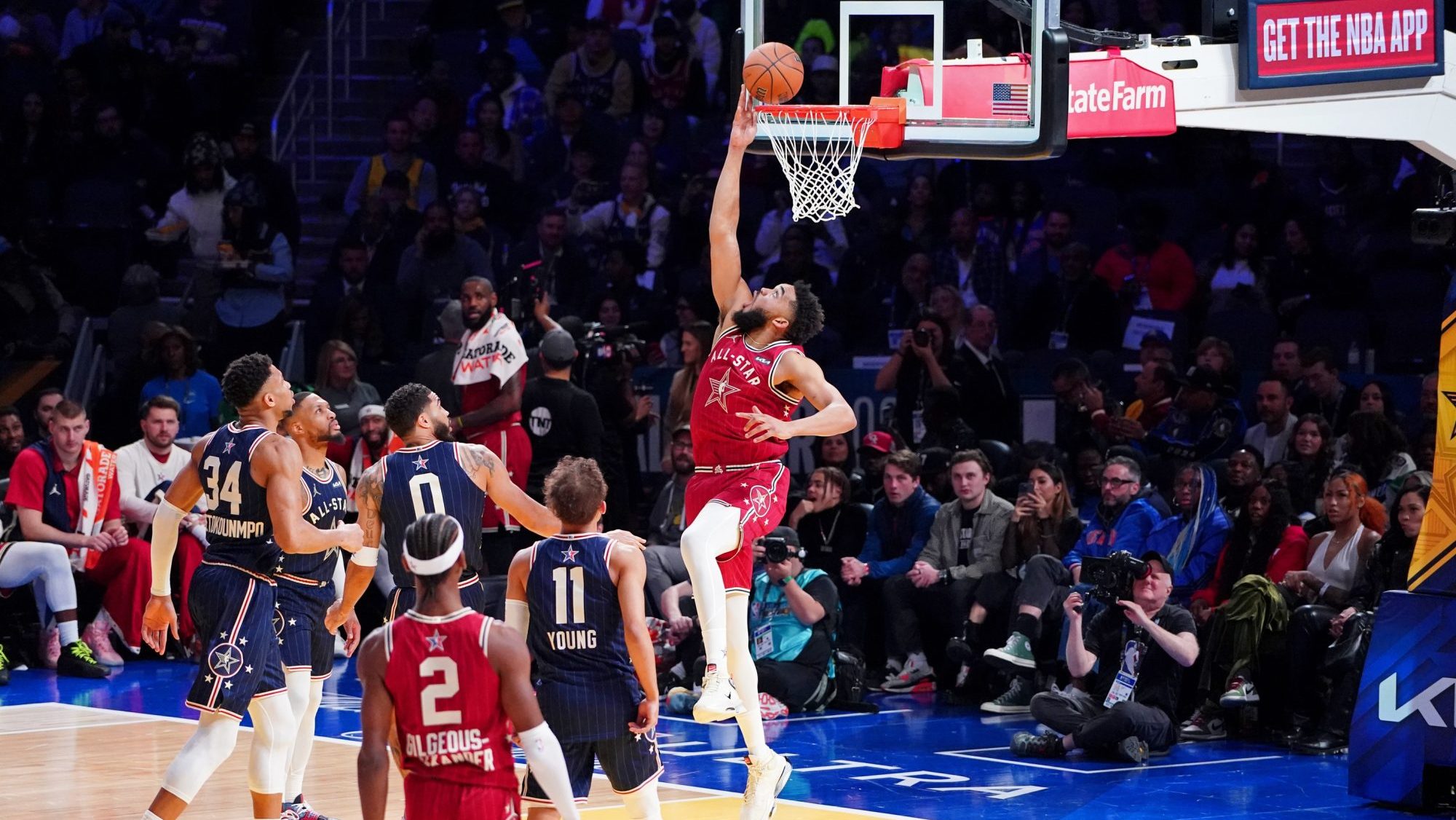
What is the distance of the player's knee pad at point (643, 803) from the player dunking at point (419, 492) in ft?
4.41

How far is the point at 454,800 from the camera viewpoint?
5277mm

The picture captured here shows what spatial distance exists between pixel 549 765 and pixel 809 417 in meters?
2.79

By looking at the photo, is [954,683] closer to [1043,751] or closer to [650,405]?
[1043,751]

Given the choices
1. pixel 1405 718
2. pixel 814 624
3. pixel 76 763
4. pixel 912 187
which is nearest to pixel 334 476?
pixel 76 763

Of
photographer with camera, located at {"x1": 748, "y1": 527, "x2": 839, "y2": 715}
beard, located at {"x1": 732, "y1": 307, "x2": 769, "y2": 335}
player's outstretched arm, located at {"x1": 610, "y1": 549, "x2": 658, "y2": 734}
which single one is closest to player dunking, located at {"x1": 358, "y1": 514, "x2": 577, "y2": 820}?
player's outstretched arm, located at {"x1": 610, "y1": 549, "x2": 658, "y2": 734}

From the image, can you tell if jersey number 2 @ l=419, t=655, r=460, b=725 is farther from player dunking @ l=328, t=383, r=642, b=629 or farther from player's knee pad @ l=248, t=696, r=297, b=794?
player's knee pad @ l=248, t=696, r=297, b=794

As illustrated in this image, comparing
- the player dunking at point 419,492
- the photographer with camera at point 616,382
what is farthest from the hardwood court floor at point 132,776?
the photographer with camera at point 616,382

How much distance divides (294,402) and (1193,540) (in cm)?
563

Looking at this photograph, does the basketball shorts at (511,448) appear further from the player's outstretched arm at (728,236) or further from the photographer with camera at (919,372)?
the player's outstretched arm at (728,236)

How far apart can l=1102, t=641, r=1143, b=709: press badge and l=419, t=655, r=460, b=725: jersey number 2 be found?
18.6 ft

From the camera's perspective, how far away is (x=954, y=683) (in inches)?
488

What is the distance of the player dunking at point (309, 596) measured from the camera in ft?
26.5

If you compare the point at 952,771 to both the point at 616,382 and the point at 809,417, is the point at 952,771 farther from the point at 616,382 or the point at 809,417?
the point at 616,382

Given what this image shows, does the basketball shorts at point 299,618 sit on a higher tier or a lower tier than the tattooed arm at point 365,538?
lower
